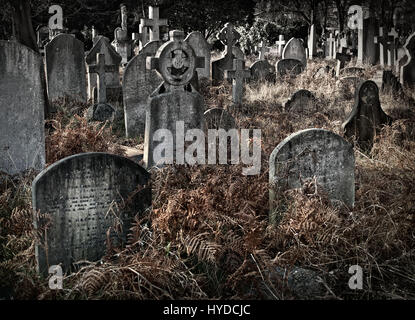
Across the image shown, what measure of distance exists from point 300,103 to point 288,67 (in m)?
5.60

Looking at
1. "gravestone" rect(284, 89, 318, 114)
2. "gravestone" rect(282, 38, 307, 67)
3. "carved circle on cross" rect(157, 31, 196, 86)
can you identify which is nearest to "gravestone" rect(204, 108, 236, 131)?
"carved circle on cross" rect(157, 31, 196, 86)

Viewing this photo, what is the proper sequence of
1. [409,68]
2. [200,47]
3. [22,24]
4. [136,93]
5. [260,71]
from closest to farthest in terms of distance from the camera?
[136,93], [22,24], [409,68], [260,71], [200,47]

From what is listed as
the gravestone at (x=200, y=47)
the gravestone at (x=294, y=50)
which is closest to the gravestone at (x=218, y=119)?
the gravestone at (x=200, y=47)

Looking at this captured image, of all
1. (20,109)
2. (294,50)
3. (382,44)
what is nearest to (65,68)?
(20,109)

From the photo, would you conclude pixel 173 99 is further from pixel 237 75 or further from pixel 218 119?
pixel 237 75

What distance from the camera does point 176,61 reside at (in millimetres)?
7137

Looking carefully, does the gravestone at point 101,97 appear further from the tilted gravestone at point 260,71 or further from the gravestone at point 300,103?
the tilted gravestone at point 260,71

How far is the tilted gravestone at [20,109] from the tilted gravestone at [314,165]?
9.40ft

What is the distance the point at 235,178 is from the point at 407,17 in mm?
27320

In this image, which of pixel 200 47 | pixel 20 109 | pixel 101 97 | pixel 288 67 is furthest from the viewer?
pixel 200 47

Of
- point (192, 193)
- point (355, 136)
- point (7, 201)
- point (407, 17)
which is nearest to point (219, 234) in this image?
point (192, 193)

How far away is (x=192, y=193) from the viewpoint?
4.90 metres

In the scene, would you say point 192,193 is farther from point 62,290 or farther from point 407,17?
point 407,17

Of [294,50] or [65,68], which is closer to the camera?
[65,68]
